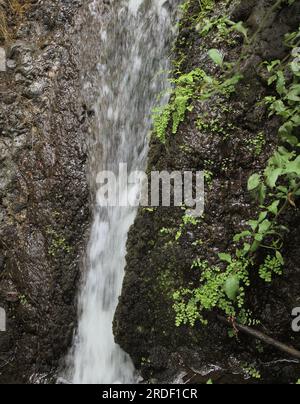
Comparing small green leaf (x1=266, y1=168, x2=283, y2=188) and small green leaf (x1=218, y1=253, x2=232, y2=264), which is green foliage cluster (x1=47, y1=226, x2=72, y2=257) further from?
small green leaf (x1=266, y1=168, x2=283, y2=188)

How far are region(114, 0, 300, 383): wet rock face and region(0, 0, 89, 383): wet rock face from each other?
3.15 feet

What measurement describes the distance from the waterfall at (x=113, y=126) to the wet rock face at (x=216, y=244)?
558 millimetres

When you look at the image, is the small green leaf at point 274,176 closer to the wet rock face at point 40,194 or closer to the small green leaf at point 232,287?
the small green leaf at point 232,287

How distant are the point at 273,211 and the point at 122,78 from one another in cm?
270

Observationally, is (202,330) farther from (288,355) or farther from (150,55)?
(150,55)

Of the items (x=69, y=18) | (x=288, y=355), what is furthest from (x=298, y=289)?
(x=69, y=18)

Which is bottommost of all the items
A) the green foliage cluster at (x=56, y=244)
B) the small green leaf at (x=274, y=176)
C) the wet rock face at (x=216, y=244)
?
the green foliage cluster at (x=56, y=244)

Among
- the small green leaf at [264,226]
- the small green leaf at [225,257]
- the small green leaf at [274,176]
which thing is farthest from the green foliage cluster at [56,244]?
the small green leaf at [274,176]

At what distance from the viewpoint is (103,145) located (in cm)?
510

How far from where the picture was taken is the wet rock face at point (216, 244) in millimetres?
3562

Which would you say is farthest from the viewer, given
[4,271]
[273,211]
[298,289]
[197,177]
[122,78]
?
[122,78]

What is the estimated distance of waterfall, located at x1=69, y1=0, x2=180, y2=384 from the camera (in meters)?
4.57

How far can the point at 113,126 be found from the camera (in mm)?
5109

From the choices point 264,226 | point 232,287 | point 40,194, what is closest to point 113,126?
point 40,194
